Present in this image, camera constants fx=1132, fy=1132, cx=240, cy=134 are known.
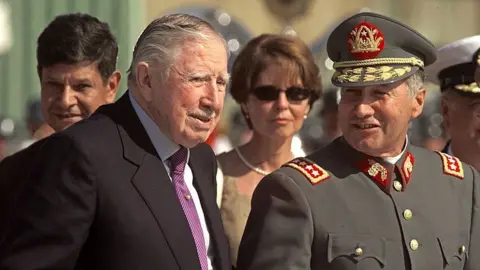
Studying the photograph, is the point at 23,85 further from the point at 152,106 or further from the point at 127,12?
the point at 152,106

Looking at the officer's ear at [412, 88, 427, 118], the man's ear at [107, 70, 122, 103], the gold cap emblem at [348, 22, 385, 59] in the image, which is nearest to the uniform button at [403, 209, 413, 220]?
the officer's ear at [412, 88, 427, 118]

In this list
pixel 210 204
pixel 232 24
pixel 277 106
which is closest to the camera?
pixel 210 204

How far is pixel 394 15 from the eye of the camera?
45.1 feet

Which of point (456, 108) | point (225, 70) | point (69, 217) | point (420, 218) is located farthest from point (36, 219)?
point (456, 108)

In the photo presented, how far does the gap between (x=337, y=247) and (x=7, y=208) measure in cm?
133

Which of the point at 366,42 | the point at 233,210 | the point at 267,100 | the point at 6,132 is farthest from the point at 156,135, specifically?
the point at 6,132

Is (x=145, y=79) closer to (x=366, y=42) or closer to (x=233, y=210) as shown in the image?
(x=366, y=42)

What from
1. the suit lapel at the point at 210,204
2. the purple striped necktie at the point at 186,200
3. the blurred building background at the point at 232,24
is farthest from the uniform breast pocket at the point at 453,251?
the blurred building background at the point at 232,24

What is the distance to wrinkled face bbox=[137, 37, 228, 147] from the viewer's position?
12.4 feet

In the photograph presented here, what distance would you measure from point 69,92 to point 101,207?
1367 mm

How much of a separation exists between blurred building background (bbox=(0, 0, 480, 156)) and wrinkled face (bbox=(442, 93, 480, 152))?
7.54 feet

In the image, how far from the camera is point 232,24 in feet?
34.4

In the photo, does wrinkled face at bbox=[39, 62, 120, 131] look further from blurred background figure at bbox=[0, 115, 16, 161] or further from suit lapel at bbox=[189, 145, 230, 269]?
blurred background figure at bbox=[0, 115, 16, 161]

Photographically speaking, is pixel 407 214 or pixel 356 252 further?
pixel 407 214
